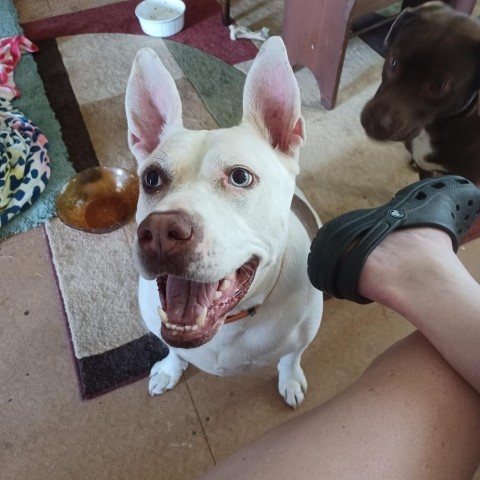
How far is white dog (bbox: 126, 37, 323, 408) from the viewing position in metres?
0.91

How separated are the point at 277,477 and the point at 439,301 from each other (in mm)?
527

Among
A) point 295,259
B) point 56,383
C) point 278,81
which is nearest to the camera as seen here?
point 278,81

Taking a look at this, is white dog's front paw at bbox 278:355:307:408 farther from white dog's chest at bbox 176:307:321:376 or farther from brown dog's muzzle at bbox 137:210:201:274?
brown dog's muzzle at bbox 137:210:201:274

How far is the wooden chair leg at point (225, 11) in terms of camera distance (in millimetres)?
2809

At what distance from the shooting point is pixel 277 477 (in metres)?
0.95

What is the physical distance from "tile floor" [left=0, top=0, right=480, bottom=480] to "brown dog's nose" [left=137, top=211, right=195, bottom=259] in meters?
0.91

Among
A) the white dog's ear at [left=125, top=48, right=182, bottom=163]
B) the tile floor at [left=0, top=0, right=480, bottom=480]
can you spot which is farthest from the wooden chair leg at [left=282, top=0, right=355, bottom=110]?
the white dog's ear at [left=125, top=48, right=182, bottom=163]

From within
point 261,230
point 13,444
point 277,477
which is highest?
point 261,230

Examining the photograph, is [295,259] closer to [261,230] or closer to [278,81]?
[261,230]

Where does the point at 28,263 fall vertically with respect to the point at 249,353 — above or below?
below

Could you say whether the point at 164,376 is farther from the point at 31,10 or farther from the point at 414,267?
the point at 31,10

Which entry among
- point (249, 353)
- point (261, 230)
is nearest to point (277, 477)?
point (249, 353)

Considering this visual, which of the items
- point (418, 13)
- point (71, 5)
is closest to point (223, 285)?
point (418, 13)

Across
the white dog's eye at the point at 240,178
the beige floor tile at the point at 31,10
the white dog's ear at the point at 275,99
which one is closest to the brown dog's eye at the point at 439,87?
the white dog's ear at the point at 275,99
